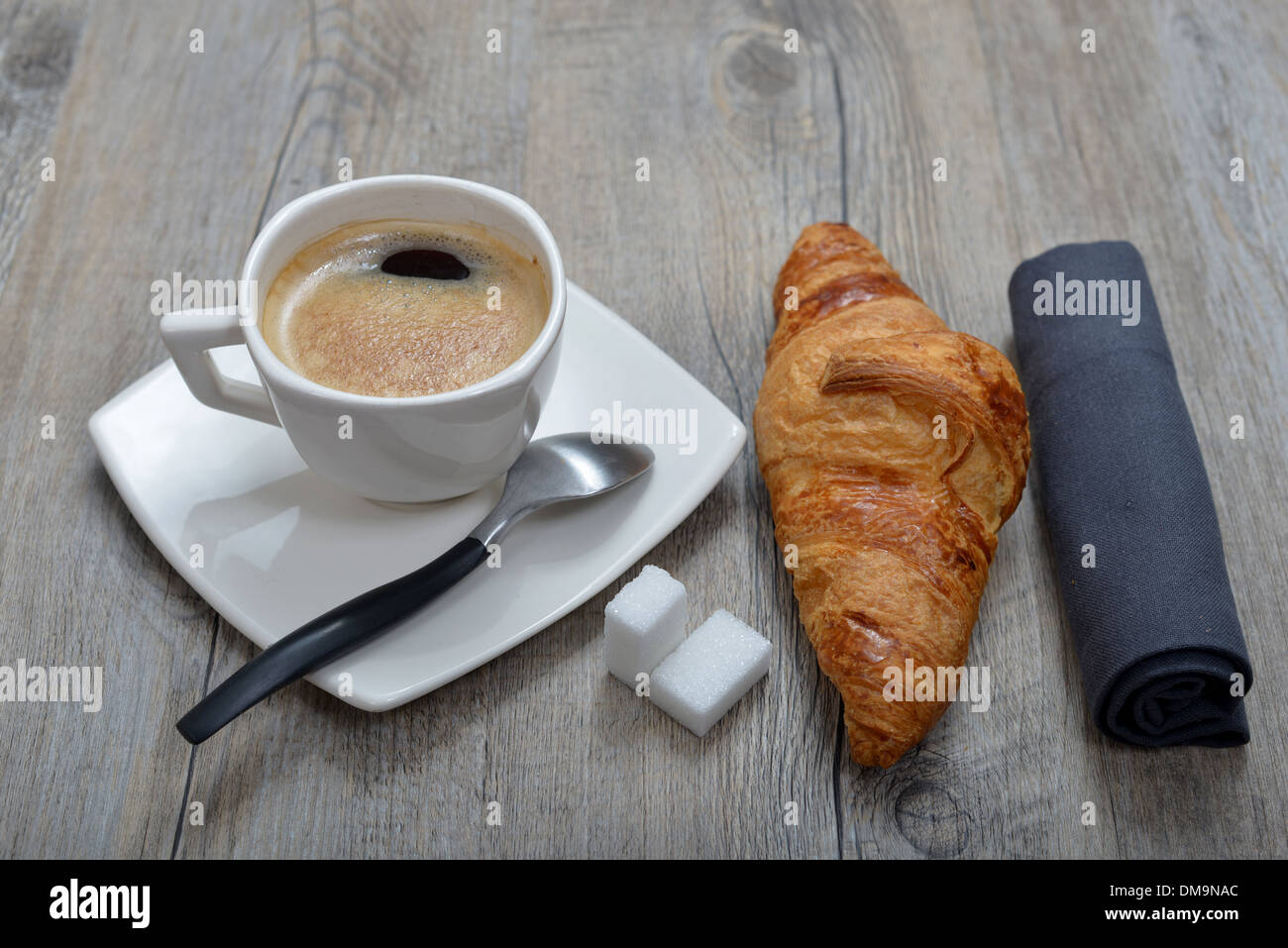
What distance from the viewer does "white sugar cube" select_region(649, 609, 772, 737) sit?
123 cm

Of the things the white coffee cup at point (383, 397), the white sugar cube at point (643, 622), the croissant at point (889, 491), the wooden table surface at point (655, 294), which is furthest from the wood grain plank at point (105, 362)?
the croissant at point (889, 491)

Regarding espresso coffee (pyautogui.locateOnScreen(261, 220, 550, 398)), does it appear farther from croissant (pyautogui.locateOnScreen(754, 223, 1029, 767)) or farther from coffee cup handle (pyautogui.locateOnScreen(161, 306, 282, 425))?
croissant (pyautogui.locateOnScreen(754, 223, 1029, 767))

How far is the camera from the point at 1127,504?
1.33m

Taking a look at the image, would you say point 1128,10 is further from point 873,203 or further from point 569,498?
point 569,498

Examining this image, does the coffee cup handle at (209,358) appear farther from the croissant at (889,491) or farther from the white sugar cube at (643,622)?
the croissant at (889,491)

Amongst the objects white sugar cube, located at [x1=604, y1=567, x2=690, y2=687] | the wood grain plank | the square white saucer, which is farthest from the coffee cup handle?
white sugar cube, located at [x1=604, y1=567, x2=690, y2=687]

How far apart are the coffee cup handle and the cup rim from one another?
0.10 feet

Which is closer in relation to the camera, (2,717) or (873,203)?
(2,717)

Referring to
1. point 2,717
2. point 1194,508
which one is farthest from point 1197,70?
point 2,717

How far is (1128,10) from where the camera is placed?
2.03 m

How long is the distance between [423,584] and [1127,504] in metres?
0.79

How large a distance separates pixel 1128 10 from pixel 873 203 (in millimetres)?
678
